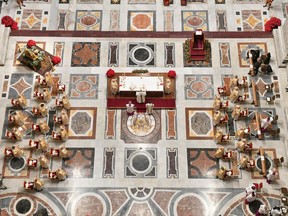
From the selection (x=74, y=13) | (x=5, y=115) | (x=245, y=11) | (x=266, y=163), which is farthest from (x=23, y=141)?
(x=245, y=11)

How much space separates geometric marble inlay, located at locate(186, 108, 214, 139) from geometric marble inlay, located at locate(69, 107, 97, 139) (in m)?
3.53

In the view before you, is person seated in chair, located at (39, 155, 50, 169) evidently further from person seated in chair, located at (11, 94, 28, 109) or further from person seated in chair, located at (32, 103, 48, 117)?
person seated in chair, located at (11, 94, 28, 109)

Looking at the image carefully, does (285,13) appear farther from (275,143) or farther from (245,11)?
(275,143)

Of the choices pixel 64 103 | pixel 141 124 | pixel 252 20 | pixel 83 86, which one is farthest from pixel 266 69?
pixel 64 103

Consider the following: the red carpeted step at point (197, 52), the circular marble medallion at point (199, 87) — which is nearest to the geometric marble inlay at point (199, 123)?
the circular marble medallion at point (199, 87)

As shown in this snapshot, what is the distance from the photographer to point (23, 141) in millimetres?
18094

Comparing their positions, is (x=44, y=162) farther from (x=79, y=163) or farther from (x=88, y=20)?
(x=88, y=20)

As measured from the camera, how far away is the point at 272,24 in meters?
20.4

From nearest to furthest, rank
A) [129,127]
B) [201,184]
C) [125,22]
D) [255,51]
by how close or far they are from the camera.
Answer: [201,184], [129,127], [255,51], [125,22]

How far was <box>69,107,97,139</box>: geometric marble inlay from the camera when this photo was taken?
717 inches

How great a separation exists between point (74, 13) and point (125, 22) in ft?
7.40

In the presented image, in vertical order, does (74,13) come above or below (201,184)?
above

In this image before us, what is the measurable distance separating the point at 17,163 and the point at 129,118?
4369mm

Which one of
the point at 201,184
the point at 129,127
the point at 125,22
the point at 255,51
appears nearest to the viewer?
the point at 201,184
